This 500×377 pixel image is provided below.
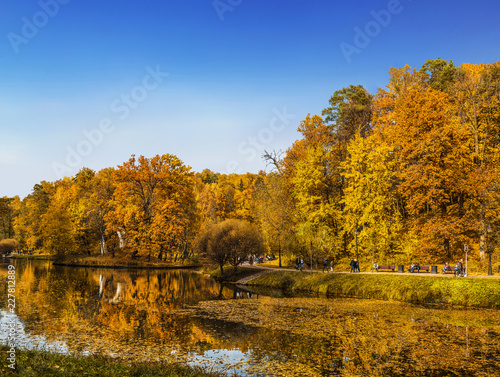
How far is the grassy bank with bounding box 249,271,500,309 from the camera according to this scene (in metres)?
28.4

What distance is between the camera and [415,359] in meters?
15.1

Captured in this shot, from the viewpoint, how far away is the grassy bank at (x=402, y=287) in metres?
28.4

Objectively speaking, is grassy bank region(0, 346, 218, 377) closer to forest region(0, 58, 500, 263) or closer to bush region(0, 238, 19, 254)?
forest region(0, 58, 500, 263)

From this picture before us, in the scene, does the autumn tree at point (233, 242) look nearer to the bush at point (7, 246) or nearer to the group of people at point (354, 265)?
the group of people at point (354, 265)

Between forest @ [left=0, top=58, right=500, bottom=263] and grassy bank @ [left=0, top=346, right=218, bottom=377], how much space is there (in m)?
31.2

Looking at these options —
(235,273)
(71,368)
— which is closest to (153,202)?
(235,273)

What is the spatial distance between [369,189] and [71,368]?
40028 millimetres

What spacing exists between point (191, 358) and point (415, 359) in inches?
352

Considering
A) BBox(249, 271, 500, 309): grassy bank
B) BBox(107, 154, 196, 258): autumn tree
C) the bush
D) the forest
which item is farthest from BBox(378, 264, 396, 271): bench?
the bush

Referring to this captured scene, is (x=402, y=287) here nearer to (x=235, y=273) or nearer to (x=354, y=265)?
(x=354, y=265)

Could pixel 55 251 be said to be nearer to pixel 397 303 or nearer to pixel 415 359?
pixel 397 303

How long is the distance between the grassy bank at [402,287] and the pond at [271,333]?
7.83 feet

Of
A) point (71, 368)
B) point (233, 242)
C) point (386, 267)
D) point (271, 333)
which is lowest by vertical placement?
point (271, 333)

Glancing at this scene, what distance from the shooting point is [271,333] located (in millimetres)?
19453
